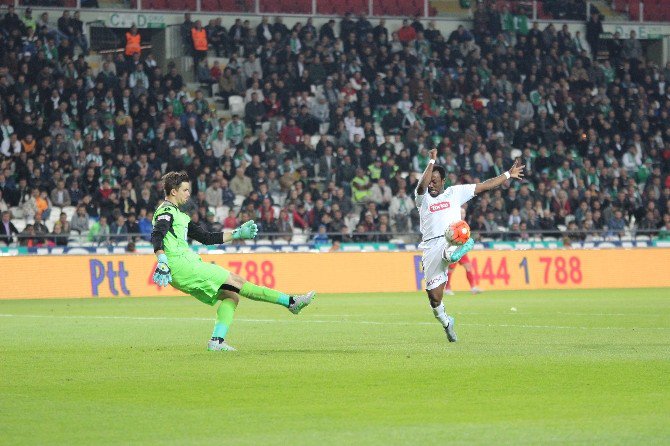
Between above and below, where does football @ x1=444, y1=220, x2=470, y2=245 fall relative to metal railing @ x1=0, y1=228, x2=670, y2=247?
above

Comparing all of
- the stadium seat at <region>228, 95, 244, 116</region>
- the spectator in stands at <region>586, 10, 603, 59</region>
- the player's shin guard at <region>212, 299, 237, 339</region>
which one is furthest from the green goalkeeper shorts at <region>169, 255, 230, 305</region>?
the spectator in stands at <region>586, 10, 603, 59</region>

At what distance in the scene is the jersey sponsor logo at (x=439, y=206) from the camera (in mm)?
16250

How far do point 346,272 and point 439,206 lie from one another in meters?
16.0

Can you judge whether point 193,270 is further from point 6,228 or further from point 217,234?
point 6,228

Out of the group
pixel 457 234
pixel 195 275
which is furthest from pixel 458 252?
pixel 195 275

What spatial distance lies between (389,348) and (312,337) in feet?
7.50

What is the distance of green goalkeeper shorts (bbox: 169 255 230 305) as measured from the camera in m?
14.1

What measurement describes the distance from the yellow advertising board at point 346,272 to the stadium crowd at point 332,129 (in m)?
0.88

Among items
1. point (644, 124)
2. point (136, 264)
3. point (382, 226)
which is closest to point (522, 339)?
point (136, 264)

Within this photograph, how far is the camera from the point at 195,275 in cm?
1413

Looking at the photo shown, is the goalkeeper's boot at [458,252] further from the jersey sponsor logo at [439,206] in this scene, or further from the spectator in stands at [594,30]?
the spectator in stands at [594,30]

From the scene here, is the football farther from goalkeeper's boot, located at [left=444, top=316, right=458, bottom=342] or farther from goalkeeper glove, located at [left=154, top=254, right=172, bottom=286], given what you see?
goalkeeper glove, located at [left=154, top=254, right=172, bottom=286]

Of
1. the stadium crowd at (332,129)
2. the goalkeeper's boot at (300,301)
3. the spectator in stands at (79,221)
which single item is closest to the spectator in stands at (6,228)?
the stadium crowd at (332,129)

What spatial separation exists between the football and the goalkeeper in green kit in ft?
8.06
